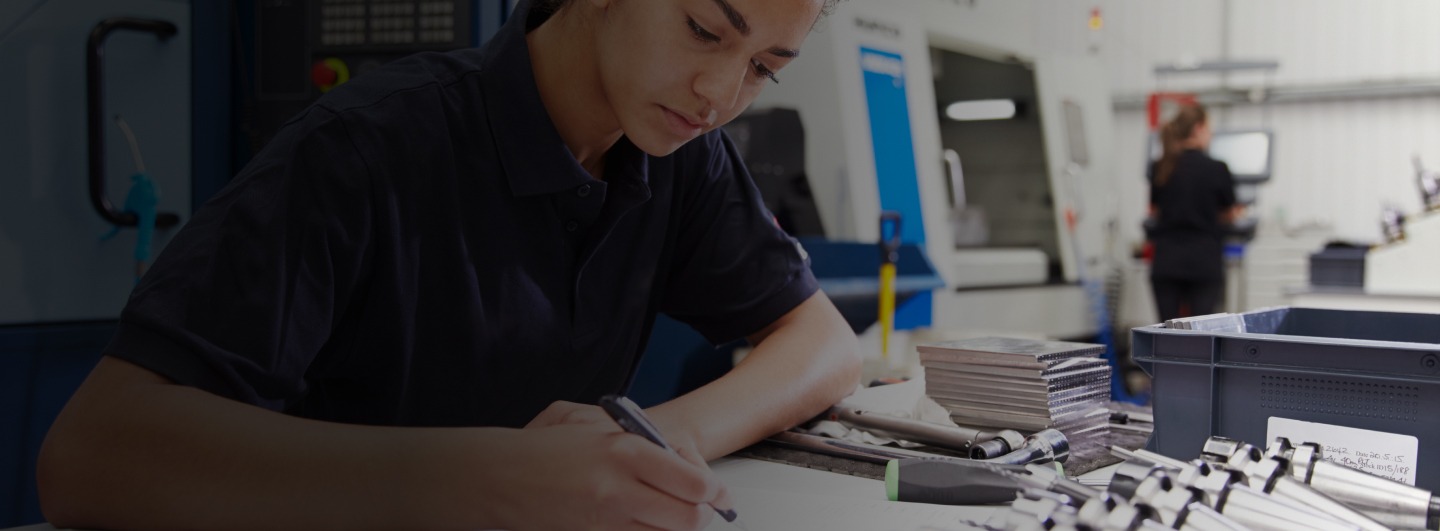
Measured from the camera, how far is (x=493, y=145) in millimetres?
949

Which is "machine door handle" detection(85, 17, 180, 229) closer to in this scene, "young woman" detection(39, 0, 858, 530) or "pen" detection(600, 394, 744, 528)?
"young woman" detection(39, 0, 858, 530)

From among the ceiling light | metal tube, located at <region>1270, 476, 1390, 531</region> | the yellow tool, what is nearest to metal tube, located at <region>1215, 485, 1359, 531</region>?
metal tube, located at <region>1270, 476, 1390, 531</region>

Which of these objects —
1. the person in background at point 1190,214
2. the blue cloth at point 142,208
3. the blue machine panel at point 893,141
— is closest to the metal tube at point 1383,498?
the blue cloth at point 142,208

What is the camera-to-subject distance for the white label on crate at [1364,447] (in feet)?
2.60

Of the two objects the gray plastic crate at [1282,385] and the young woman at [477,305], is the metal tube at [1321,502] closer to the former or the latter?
the gray plastic crate at [1282,385]

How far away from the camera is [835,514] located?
77 centimetres

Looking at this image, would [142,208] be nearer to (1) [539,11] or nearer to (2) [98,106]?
(2) [98,106]

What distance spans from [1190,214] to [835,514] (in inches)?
164

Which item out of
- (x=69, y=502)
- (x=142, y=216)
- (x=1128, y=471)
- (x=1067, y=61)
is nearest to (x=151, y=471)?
(x=69, y=502)

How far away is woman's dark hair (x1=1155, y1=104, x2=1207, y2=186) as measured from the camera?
14.3 feet

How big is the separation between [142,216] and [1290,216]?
694 centimetres

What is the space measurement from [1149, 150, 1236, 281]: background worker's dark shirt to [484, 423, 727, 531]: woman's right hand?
4277 mm

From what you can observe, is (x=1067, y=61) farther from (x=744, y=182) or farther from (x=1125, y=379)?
(x=744, y=182)

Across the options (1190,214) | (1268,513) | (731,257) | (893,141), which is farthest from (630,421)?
(1190,214)
